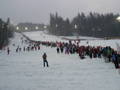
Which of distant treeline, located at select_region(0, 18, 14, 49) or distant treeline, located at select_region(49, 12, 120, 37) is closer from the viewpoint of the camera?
distant treeline, located at select_region(0, 18, 14, 49)

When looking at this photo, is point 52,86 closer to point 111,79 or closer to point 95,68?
point 111,79

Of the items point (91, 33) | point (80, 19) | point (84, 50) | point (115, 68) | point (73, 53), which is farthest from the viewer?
point (80, 19)

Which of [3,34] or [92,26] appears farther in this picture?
[92,26]

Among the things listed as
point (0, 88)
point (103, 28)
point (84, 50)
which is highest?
point (103, 28)

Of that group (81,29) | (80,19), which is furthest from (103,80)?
(80,19)

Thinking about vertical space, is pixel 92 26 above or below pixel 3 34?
above

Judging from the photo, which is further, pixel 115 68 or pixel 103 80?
pixel 115 68

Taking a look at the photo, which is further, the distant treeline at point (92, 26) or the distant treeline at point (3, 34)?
the distant treeline at point (92, 26)

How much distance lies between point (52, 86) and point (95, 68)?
627 cm

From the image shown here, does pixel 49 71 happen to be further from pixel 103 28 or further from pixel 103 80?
pixel 103 28

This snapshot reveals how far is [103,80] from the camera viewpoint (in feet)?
50.5

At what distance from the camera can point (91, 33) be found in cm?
11175

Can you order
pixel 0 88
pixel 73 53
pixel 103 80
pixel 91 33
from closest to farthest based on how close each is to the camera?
pixel 0 88 → pixel 103 80 → pixel 73 53 → pixel 91 33

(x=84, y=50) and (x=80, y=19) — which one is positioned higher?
(x=80, y=19)
